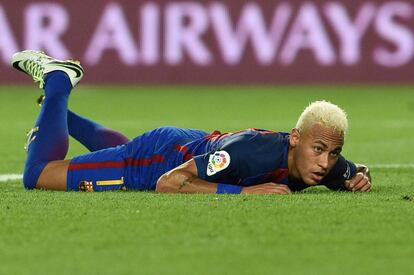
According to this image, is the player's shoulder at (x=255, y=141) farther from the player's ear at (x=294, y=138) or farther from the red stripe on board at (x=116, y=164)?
the red stripe on board at (x=116, y=164)

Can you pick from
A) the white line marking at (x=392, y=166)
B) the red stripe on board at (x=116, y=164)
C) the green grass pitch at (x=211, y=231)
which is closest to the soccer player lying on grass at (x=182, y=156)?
the red stripe on board at (x=116, y=164)

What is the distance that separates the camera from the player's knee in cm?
709

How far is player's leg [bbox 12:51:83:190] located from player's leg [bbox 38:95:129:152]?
19 centimetres

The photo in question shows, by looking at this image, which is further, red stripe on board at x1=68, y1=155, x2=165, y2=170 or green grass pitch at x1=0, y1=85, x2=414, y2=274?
red stripe on board at x1=68, y1=155, x2=165, y2=170

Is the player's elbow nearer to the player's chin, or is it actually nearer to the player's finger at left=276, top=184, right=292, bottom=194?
the player's finger at left=276, top=184, right=292, bottom=194

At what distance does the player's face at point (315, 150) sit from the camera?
6.32m

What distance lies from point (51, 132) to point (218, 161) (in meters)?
1.36

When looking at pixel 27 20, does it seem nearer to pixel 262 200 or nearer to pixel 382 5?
pixel 382 5

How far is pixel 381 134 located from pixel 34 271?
26.3 ft

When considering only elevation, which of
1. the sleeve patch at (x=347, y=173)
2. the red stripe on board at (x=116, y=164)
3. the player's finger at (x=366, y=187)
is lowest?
the player's finger at (x=366, y=187)

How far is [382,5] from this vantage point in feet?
60.7

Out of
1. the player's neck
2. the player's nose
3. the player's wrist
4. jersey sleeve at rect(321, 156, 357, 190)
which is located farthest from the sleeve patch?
the player's wrist

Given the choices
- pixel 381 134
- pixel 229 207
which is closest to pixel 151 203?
pixel 229 207

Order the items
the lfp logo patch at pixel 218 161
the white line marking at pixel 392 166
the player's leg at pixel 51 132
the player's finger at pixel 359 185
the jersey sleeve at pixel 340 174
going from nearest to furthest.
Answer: the lfp logo patch at pixel 218 161 < the jersey sleeve at pixel 340 174 < the player's finger at pixel 359 185 < the player's leg at pixel 51 132 < the white line marking at pixel 392 166
